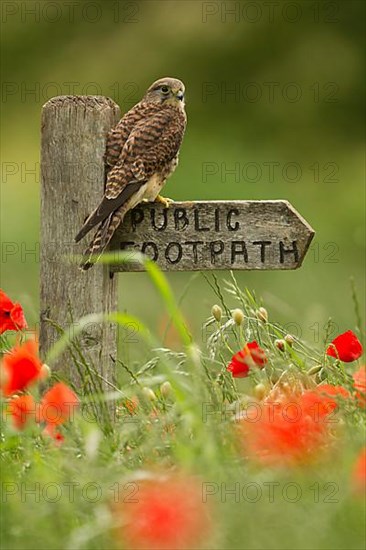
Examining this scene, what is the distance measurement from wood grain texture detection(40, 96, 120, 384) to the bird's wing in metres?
0.07

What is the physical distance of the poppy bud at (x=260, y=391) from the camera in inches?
97.0

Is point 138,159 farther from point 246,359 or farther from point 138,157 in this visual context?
point 246,359

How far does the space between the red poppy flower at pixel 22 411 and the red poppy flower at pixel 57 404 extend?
2 centimetres

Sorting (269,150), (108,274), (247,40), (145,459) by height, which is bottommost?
(145,459)

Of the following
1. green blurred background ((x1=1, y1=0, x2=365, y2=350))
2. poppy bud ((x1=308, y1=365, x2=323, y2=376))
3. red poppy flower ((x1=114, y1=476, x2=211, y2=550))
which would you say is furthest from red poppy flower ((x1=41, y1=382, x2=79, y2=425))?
green blurred background ((x1=1, y1=0, x2=365, y2=350))

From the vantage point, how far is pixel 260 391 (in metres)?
2.47

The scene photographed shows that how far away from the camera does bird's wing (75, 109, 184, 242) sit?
308cm

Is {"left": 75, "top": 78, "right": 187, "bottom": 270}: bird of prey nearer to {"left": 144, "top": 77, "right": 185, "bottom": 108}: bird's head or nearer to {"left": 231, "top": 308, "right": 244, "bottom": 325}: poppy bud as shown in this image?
{"left": 144, "top": 77, "right": 185, "bottom": 108}: bird's head

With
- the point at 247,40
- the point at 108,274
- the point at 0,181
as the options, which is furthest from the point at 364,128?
the point at 108,274

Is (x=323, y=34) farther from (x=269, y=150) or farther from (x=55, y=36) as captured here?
(x=55, y=36)

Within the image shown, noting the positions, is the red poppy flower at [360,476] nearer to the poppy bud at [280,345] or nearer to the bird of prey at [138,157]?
the poppy bud at [280,345]

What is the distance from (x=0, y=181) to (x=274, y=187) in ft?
9.57

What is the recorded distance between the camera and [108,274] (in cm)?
321

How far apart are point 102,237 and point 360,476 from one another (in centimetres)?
128
